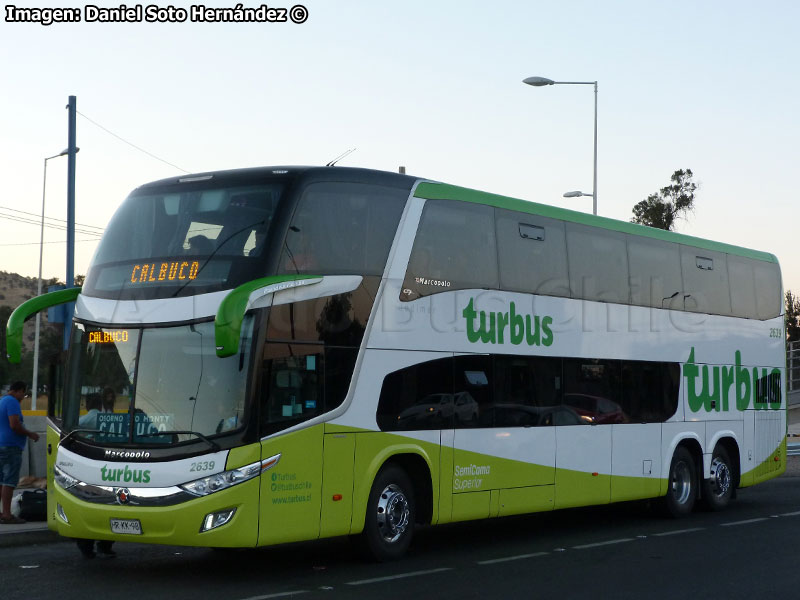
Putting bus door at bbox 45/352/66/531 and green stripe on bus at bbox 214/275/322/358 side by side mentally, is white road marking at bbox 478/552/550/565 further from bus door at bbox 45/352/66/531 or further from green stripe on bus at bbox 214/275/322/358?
bus door at bbox 45/352/66/531

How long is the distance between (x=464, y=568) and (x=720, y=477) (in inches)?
316

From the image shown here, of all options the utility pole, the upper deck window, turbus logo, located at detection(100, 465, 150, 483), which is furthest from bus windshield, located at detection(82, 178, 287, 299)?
the utility pole

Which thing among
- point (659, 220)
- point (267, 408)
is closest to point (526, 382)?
point (267, 408)

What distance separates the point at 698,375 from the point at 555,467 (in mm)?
4227

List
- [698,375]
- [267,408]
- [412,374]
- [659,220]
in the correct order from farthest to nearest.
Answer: [659,220], [698,375], [412,374], [267,408]

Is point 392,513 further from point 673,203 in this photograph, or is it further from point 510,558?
point 673,203

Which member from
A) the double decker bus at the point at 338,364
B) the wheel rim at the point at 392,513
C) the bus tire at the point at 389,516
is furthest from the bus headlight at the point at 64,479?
the wheel rim at the point at 392,513

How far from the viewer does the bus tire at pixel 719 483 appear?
18141mm

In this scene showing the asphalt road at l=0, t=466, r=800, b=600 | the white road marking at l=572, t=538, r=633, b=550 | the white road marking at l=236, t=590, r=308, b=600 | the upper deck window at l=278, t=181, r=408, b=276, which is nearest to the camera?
the white road marking at l=236, t=590, r=308, b=600

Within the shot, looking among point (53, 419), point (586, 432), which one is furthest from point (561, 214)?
point (53, 419)

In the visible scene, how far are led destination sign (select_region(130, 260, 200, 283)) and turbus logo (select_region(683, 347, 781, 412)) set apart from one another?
9.13 m

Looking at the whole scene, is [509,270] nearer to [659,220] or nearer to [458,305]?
[458,305]

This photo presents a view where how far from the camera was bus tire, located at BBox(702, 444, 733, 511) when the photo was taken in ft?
59.5

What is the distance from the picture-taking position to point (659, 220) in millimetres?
52438
